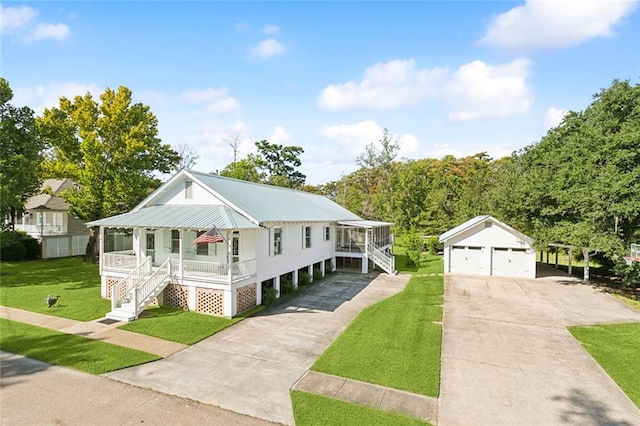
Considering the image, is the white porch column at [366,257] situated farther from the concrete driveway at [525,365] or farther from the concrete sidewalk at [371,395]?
the concrete sidewalk at [371,395]

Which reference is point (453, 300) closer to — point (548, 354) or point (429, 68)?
point (548, 354)

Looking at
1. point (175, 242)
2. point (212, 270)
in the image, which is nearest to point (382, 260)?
point (212, 270)

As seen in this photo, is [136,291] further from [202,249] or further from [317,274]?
[317,274]

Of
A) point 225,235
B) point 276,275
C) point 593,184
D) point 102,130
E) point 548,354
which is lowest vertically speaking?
point 548,354

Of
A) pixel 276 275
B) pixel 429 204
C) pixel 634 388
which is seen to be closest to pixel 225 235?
pixel 276 275

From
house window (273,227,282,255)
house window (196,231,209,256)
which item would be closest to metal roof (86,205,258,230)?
house window (196,231,209,256)

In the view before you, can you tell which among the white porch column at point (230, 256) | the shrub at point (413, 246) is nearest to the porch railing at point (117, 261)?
the white porch column at point (230, 256)

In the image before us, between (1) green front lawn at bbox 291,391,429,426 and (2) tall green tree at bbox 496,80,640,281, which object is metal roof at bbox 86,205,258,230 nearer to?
(1) green front lawn at bbox 291,391,429,426
